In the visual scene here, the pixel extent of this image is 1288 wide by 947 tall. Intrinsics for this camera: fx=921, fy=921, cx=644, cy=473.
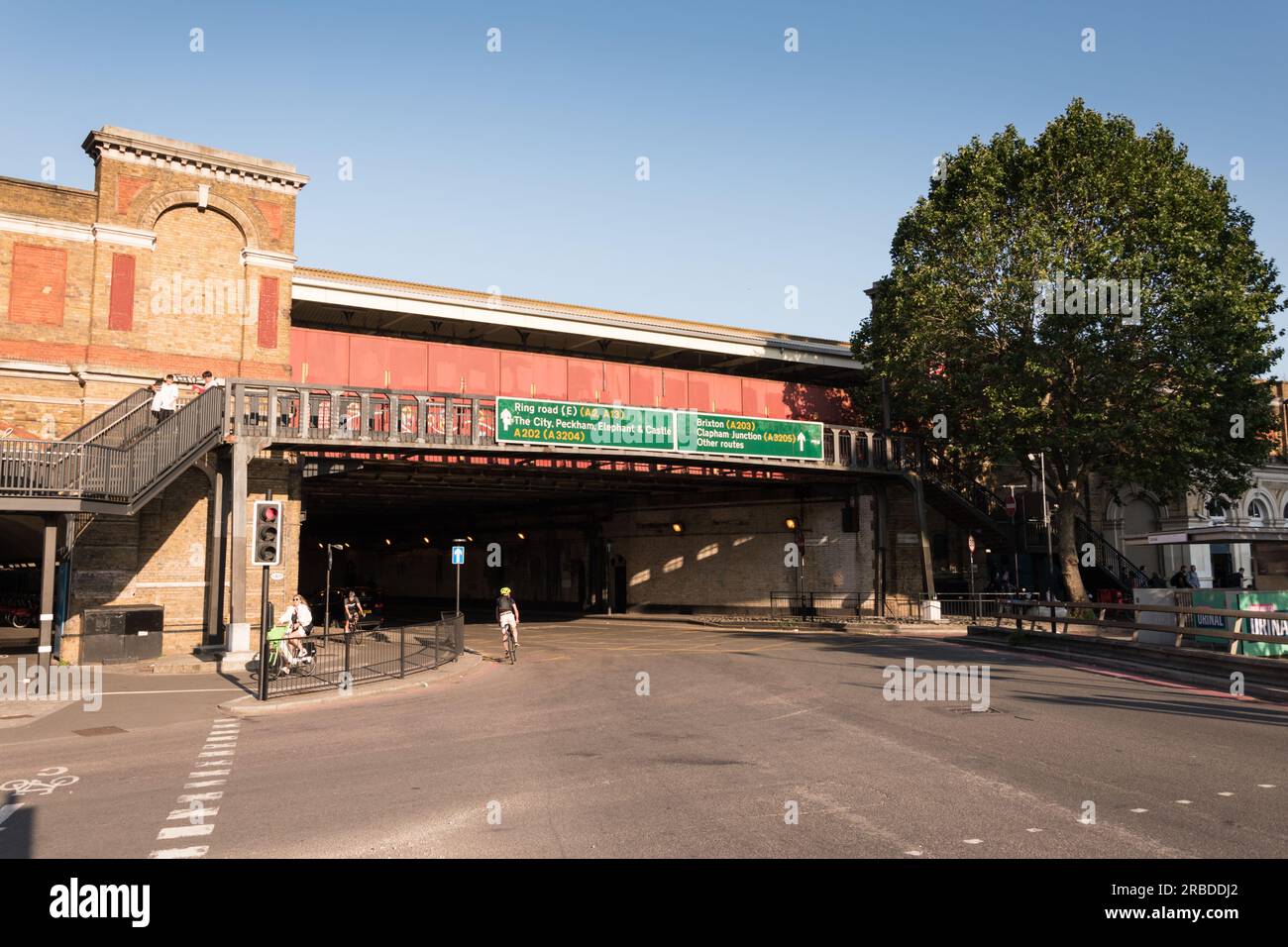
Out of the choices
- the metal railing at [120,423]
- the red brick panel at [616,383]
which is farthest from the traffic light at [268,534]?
the red brick panel at [616,383]

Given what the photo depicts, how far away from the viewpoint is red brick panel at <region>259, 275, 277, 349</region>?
26.3 meters

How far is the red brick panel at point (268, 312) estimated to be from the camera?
26344 millimetres

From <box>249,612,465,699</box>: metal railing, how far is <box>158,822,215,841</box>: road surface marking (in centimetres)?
856

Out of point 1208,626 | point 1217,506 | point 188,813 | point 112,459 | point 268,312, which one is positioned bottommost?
point 188,813

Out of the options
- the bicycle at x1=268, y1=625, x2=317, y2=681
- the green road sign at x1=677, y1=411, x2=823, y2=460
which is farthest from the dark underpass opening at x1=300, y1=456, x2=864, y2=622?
the bicycle at x1=268, y1=625, x2=317, y2=681

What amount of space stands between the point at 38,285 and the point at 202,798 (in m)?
20.4

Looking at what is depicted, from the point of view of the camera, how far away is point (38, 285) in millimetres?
23828

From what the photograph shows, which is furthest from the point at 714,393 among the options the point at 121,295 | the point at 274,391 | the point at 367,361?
the point at 121,295

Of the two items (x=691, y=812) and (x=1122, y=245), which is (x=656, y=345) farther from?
(x=691, y=812)

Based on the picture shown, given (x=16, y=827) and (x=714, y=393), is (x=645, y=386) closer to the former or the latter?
(x=714, y=393)

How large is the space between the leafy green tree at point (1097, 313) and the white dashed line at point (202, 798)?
941 inches

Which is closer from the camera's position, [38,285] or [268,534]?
[268,534]
